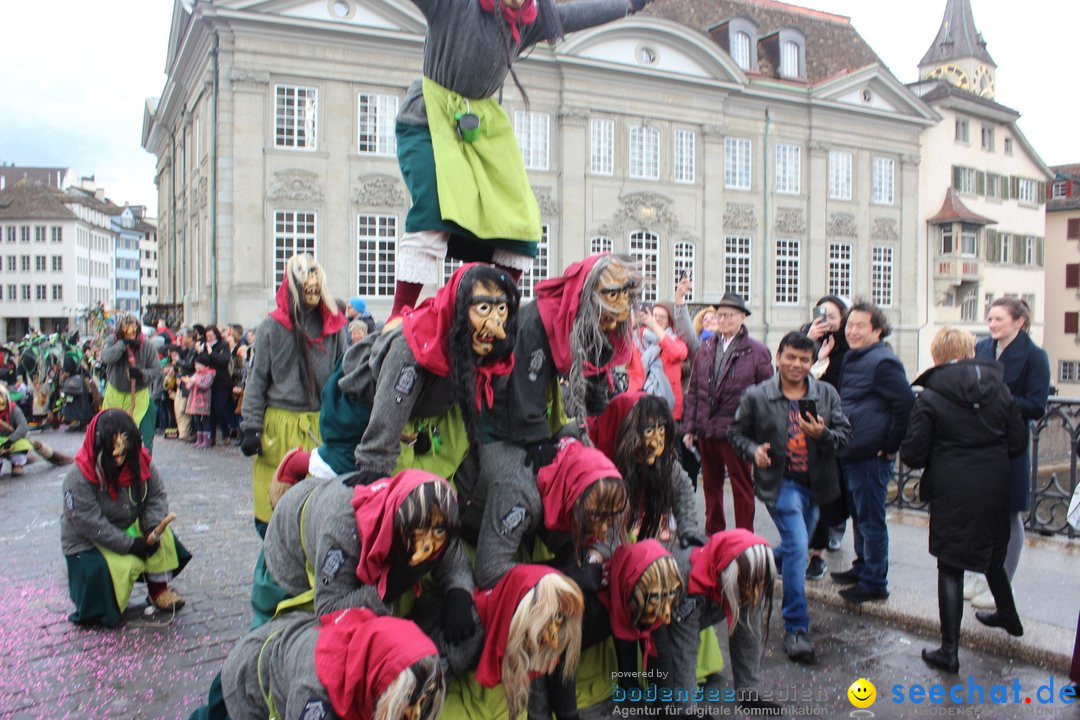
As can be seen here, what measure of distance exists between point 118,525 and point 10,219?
93096mm

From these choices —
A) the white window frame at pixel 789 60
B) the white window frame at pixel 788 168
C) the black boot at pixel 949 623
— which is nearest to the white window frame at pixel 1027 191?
the white window frame at pixel 789 60

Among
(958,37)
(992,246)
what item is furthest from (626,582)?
(958,37)

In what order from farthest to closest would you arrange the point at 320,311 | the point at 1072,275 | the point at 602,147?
the point at 1072,275, the point at 602,147, the point at 320,311

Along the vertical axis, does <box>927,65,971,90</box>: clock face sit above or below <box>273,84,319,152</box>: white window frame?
above

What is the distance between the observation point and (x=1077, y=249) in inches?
2253

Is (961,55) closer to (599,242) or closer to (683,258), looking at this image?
(683,258)

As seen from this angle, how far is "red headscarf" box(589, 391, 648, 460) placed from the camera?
458 cm

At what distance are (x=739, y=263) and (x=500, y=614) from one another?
112 ft

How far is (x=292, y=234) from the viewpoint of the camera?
94.5 ft

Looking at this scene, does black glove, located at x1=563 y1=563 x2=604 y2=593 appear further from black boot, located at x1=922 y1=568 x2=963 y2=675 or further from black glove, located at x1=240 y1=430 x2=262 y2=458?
black glove, located at x1=240 y1=430 x2=262 y2=458

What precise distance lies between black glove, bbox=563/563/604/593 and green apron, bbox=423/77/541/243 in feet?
5.74

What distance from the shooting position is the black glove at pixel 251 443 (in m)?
5.73

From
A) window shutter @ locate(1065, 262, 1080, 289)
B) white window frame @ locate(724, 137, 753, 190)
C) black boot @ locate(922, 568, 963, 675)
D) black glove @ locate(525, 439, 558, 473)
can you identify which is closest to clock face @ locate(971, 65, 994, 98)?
window shutter @ locate(1065, 262, 1080, 289)

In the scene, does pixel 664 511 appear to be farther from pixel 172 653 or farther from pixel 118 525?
pixel 118 525
